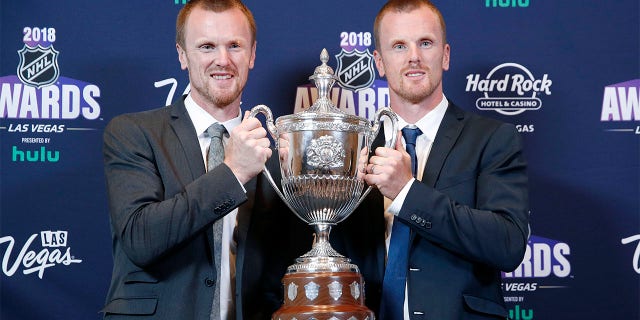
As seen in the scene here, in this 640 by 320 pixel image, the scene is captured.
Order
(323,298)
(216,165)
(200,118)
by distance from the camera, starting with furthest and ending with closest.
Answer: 1. (200,118)
2. (216,165)
3. (323,298)

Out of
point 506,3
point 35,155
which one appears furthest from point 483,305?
point 35,155

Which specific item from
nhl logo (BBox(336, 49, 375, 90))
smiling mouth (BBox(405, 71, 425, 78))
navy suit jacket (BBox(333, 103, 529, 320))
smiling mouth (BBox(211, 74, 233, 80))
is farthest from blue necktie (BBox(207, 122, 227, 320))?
nhl logo (BBox(336, 49, 375, 90))

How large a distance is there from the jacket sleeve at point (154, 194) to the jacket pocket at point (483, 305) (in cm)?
73

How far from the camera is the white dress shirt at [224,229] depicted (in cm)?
265

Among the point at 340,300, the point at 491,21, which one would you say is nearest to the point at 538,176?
the point at 491,21

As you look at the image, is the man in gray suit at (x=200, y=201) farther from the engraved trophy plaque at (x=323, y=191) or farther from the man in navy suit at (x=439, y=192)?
the man in navy suit at (x=439, y=192)

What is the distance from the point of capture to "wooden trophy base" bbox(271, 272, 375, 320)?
2.32 metres

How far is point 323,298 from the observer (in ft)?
7.70

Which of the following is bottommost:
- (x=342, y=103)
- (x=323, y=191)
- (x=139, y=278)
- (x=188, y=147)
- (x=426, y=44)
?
(x=139, y=278)

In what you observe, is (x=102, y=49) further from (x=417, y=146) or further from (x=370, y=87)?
(x=417, y=146)

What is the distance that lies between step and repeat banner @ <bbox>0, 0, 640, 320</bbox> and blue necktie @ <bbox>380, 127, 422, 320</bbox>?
87cm

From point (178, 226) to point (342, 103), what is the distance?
1226 mm

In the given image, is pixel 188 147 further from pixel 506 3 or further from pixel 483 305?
pixel 506 3

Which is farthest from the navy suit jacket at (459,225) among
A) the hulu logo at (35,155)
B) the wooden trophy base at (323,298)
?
the hulu logo at (35,155)
